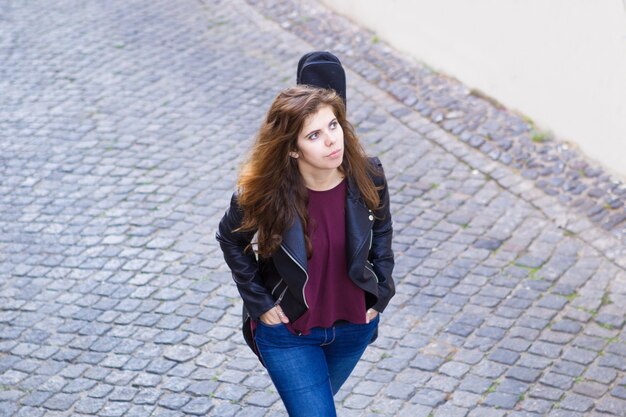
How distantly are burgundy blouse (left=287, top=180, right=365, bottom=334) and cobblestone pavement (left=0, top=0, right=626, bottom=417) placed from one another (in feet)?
5.06

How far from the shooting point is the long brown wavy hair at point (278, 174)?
13.4 feet

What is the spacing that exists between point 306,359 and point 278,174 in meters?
0.78

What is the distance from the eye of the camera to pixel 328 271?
4.25m

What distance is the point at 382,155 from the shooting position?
340 inches

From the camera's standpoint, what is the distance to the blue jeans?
4.18m

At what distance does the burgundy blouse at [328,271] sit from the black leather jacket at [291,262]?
0.03 metres

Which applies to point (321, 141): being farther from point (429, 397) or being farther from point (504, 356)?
point (504, 356)

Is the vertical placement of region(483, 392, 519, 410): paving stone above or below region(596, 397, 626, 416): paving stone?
below

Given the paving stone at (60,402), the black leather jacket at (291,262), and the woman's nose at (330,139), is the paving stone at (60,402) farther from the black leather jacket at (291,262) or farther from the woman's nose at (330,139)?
the woman's nose at (330,139)

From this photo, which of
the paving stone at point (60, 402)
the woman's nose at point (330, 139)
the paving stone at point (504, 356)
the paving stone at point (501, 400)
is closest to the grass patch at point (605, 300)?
the paving stone at point (504, 356)

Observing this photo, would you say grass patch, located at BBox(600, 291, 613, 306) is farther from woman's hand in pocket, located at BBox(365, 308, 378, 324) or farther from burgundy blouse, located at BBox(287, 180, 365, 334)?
burgundy blouse, located at BBox(287, 180, 365, 334)

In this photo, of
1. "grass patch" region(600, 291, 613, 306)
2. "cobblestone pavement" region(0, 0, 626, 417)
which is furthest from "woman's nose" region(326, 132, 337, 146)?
"grass patch" region(600, 291, 613, 306)

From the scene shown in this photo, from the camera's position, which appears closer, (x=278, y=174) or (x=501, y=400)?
(x=278, y=174)

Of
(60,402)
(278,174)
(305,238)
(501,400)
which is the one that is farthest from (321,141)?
(60,402)
